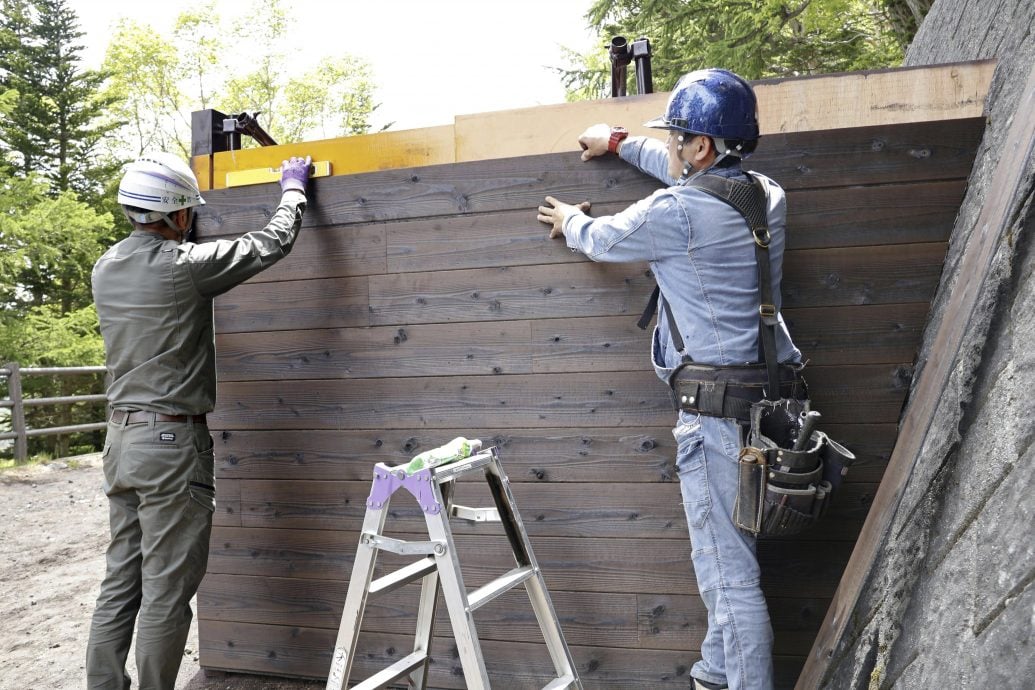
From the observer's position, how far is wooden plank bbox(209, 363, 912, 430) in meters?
2.82

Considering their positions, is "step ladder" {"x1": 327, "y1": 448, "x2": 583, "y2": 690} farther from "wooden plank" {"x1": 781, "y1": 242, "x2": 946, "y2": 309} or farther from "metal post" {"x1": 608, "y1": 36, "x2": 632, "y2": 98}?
"metal post" {"x1": 608, "y1": 36, "x2": 632, "y2": 98}

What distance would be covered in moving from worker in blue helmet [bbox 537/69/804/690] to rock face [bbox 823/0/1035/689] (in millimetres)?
336

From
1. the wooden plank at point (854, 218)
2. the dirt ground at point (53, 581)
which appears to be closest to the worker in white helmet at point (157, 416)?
the dirt ground at point (53, 581)

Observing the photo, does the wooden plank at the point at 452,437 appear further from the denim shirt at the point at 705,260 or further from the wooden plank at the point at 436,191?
the wooden plank at the point at 436,191

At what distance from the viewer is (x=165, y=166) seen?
3.25 meters

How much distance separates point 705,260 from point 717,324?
205 mm

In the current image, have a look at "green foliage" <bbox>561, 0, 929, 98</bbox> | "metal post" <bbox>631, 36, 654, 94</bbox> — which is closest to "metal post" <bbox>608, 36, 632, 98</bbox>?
"metal post" <bbox>631, 36, 654, 94</bbox>

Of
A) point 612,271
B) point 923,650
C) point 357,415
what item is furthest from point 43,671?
point 923,650

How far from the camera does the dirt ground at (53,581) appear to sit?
3.94 m

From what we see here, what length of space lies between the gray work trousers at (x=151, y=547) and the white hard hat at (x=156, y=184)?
91cm

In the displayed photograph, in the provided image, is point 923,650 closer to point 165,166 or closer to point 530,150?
point 530,150

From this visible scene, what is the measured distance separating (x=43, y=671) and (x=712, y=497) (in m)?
3.72

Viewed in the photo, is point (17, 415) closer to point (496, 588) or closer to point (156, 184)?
point (156, 184)

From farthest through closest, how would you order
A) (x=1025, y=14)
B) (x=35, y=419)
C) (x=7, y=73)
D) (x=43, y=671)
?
1. (x=7, y=73)
2. (x=35, y=419)
3. (x=43, y=671)
4. (x=1025, y=14)
